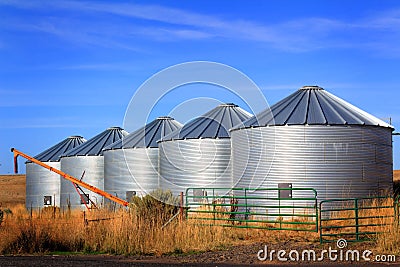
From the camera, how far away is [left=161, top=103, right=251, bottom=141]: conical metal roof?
3528cm

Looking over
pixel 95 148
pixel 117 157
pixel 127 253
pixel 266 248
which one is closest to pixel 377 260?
pixel 266 248

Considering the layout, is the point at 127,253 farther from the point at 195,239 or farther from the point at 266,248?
the point at 266,248

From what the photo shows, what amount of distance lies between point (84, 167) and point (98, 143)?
294 centimetres

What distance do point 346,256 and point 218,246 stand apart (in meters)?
4.62

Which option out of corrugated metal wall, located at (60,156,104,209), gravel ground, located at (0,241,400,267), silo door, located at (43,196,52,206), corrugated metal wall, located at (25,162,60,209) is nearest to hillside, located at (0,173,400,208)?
corrugated metal wall, located at (25,162,60,209)

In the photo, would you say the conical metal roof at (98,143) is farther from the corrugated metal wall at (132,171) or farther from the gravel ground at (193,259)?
the gravel ground at (193,259)

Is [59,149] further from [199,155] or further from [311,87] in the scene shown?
[311,87]

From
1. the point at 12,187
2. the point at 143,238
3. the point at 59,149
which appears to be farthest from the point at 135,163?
the point at 12,187

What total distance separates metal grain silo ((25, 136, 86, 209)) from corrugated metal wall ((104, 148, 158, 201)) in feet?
31.5

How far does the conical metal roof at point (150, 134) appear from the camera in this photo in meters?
42.0

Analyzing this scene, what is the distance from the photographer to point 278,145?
96.2 ft

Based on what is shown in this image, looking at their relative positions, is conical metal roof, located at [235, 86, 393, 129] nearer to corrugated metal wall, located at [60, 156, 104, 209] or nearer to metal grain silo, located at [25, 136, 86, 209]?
corrugated metal wall, located at [60, 156, 104, 209]

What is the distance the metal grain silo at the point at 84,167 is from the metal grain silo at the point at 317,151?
18.7 m

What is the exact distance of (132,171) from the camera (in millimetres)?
41125
